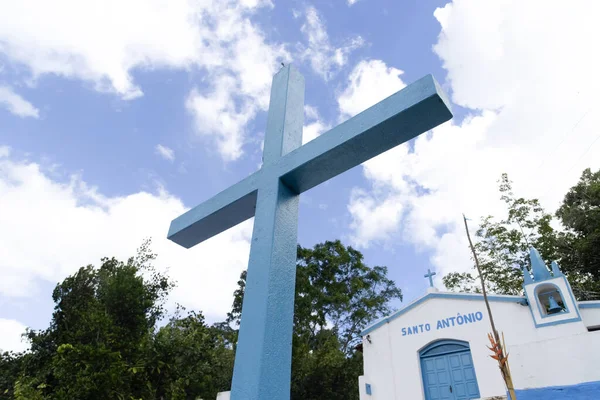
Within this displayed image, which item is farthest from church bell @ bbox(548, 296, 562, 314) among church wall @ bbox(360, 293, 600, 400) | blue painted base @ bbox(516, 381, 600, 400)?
blue painted base @ bbox(516, 381, 600, 400)

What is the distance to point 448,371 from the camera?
34.8 ft

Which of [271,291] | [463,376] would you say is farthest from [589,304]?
[271,291]

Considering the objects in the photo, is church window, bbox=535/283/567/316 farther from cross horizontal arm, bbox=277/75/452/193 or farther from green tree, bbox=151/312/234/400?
cross horizontal arm, bbox=277/75/452/193

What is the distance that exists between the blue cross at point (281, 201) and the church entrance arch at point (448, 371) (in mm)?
9953

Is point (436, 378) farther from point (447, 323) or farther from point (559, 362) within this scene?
point (559, 362)

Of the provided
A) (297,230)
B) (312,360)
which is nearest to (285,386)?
(297,230)

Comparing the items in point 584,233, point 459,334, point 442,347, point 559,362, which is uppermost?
point 584,233

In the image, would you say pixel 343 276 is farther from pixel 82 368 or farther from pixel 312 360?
pixel 82 368

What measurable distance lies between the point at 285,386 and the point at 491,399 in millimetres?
9814

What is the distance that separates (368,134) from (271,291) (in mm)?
758

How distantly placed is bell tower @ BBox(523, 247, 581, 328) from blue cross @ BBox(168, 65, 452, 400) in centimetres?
996

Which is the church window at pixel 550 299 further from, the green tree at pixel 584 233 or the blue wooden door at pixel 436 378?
Answer: the green tree at pixel 584 233

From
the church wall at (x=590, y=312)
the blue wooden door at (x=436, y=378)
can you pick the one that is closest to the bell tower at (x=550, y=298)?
the church wall at (x=590, y=312)

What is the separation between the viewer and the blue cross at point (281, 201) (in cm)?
150
